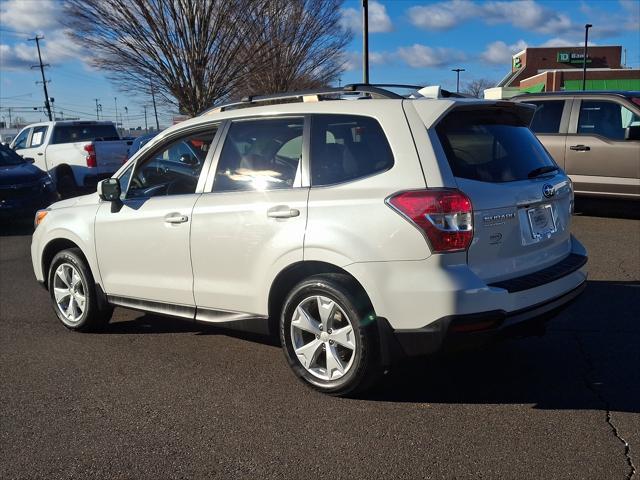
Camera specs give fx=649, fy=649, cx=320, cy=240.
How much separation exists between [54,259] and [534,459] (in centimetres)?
431

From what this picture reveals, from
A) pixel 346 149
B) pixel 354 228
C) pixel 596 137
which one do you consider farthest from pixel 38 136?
pixel 354 228

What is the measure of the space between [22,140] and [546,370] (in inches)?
625

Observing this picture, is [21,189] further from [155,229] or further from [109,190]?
[155,229]

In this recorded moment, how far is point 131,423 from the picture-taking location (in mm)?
3852

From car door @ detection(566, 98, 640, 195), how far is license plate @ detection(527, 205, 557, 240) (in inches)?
250

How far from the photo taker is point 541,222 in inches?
161

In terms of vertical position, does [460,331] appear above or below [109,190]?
below

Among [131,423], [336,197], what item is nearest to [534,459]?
[336,197]

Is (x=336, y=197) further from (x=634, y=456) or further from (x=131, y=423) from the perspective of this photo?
(x=634, y=456)

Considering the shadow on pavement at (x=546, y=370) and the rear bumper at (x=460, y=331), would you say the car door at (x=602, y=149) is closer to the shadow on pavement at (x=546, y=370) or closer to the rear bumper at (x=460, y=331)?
the shadow on pavement at (x=546, y=370)

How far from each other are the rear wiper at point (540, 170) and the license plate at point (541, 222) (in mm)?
215

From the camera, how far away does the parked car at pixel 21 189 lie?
37.9 feet

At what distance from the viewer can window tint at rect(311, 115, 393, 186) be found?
3.89 m

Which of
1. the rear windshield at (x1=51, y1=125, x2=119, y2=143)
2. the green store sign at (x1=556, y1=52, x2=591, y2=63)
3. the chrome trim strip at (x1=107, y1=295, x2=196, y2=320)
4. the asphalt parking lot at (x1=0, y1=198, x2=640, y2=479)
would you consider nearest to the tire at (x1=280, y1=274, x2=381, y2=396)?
the asphalt parking lot at (x1=0, y1=198, x2=640, y2=479)
